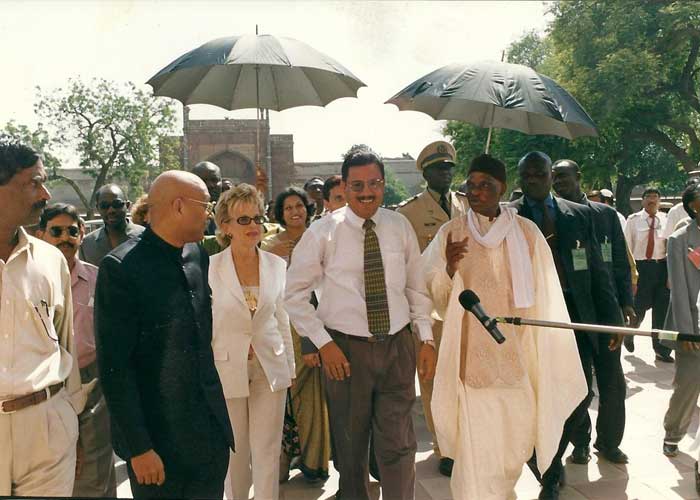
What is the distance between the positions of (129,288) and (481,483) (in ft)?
7.92

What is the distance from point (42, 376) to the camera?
9.68ft

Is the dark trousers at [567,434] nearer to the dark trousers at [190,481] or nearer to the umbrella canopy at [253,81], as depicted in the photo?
the dark trousers at [190,481]

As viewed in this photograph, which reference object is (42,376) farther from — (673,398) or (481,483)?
(673,398)

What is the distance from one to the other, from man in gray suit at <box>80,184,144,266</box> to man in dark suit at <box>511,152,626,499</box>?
2.98 m

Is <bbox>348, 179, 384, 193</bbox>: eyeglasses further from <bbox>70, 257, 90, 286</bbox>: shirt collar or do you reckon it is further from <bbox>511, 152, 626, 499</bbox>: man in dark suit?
<bbox>70, 257, 90, 286</bbox>: shirt collar

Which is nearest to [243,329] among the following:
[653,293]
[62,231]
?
[62,231]

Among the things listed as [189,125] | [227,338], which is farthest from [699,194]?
[189,125]

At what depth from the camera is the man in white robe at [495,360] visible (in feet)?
13.1

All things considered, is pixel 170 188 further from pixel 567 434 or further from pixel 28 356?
pixel 567 434

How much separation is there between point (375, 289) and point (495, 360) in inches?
34.0

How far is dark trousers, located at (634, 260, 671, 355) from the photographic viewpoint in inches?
345

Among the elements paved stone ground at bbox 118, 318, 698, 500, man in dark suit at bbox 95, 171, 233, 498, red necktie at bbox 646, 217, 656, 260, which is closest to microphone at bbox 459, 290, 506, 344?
man in dark suit at bbox 95, 171, 233, 498

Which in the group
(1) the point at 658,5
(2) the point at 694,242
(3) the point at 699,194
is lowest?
(2) the point at 694,242

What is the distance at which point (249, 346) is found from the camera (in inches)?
160
